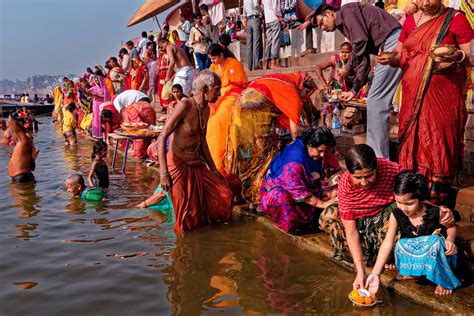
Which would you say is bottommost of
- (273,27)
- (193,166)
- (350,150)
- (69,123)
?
(193,166)

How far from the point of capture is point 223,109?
5562 mm

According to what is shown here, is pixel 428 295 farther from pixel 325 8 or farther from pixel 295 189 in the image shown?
pixel 325 8

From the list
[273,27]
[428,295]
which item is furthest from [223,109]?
[273,27]

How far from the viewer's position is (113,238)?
450 cm

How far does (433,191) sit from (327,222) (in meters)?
0.82

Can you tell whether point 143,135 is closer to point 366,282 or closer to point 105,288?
point 105,288

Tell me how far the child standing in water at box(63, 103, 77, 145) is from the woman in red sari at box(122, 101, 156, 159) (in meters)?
3.72

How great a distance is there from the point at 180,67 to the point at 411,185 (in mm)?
6619

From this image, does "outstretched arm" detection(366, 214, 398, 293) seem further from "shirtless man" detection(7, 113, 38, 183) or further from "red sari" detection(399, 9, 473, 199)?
"shirtless man" detection(7, 113, 38, 183)

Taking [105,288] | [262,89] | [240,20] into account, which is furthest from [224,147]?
[240,20]

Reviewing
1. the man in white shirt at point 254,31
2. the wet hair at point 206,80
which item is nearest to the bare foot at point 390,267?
the wet hair at point 206,80

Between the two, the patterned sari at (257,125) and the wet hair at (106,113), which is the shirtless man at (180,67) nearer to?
the wet hair at (106,113)

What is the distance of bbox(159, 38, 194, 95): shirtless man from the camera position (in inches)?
328

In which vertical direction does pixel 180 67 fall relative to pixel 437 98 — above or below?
above
